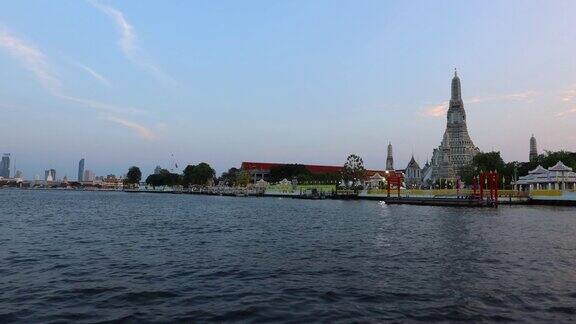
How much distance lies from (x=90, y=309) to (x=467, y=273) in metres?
17.0

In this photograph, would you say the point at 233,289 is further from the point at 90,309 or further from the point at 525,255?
the point at 525,255

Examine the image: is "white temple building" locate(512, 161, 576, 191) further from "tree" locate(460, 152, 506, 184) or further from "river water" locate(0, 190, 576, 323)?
"river water" locate(0, 190, 576, 323)

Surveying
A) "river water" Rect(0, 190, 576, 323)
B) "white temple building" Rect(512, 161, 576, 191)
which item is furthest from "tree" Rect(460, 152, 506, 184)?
"river water" Rect(0, 190, 576, 323)

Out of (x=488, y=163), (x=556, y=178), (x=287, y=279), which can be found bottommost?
(x=287, y=279)

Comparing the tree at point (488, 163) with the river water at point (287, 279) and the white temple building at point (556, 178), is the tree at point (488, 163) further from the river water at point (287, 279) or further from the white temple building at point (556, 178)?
the river water at point (287, 279)

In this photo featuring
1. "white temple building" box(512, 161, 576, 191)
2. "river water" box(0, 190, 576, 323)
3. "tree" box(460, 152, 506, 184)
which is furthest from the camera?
"tree" box(460, 152, 506, 184)

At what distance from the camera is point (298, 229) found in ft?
148

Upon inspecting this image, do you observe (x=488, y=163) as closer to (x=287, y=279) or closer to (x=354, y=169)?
(x=354, y=169)

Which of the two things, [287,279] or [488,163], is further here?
[488,163]

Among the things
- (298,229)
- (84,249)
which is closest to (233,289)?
(84,249)

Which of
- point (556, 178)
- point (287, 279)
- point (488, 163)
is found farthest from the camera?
point (488, 163)

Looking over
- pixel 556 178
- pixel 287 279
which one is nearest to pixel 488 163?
pixel 556 178

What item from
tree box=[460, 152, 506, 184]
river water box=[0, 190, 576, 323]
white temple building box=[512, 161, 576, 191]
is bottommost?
river water box=[0, 190, 576, 323]

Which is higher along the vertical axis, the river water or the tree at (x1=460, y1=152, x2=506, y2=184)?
the tree at (x1=460, y1=152, x2=506, y2=184)
